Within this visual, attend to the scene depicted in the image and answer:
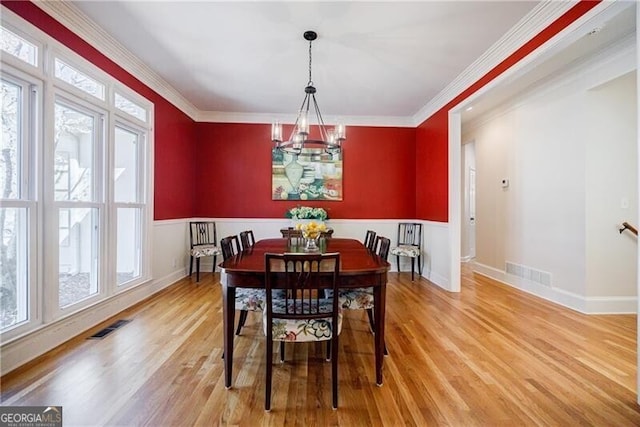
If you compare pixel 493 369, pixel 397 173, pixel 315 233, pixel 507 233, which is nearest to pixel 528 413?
pixel 493 369

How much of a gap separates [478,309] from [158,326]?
3.37 metres

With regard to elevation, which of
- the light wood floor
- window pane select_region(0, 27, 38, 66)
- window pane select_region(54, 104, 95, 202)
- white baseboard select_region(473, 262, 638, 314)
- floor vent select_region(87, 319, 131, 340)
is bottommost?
the light wood floor

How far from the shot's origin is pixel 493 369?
2170mm

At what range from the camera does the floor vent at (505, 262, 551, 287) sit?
3837mm

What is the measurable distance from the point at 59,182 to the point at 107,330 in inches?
54.0

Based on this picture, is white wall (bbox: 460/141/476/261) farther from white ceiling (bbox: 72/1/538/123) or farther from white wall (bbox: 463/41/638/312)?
white ceiling (bbox: 72/1/538/123)

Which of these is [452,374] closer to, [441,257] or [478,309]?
[478,309]

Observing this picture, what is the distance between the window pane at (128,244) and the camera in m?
3.44

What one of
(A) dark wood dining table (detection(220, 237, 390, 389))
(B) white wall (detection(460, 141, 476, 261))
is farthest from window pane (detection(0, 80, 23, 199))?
(B) white wall (detection(460, 141, 476, 261))

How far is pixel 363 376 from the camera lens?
2080mm

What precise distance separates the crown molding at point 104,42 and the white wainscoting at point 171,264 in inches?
71.7

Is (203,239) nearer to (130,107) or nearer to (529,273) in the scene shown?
(130,107)

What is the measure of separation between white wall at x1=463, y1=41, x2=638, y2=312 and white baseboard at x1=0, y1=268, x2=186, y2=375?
499 cm

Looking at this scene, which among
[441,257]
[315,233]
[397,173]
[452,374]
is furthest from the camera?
[397,173]
